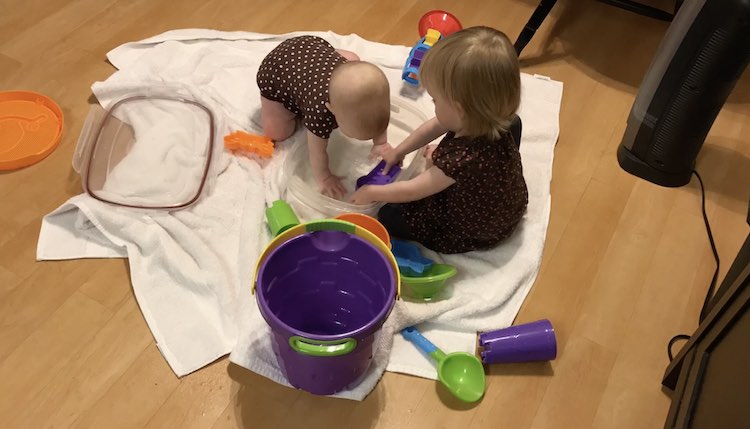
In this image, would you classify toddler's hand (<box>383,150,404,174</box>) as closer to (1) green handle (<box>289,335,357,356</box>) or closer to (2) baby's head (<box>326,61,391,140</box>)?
(2) baby's head (<box>326,61,391,140</box>)

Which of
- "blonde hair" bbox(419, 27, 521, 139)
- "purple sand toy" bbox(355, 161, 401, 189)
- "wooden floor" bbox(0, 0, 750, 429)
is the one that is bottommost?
"wooden floor" bbox(0, 0, 750, 429)

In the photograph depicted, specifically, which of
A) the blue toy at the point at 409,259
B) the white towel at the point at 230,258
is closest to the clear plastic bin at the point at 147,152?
the white towel at the point at 230,258

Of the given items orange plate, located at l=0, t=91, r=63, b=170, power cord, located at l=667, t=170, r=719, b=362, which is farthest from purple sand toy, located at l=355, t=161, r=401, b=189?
orange plate, located at l=0, t=91, r=63, b=170

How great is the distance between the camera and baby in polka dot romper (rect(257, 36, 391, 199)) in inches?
46.4

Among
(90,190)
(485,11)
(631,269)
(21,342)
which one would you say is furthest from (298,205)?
(485,11)

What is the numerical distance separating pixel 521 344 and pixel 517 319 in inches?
4.2

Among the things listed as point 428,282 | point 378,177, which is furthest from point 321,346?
point 378,177

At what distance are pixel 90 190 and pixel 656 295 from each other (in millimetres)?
1245

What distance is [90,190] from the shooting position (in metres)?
1.32

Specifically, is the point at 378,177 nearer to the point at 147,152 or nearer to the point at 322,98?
the point at 322,98

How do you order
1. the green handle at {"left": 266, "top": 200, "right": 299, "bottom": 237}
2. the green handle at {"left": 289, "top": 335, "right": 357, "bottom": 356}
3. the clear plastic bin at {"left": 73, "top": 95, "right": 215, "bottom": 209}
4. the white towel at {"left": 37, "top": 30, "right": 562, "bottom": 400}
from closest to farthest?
the green handle at {"left": 289, "top": 335, "right": 357, "bottom": 356} < the white towel at {"left": 37, "top": 30, "right": 562, "bottom": 400} < the green handle at {"left": 266, "top": 200, "right": 299, "bottom": 237} < the clear plastic bin at {"left": 73, "top": 95, "right": 215, "bottom": 209}

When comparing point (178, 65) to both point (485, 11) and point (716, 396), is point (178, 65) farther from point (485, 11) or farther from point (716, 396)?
point (716, 396)

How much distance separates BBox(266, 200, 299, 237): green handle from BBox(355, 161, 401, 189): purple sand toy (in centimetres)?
19

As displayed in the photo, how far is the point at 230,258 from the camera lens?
49.9 inches
